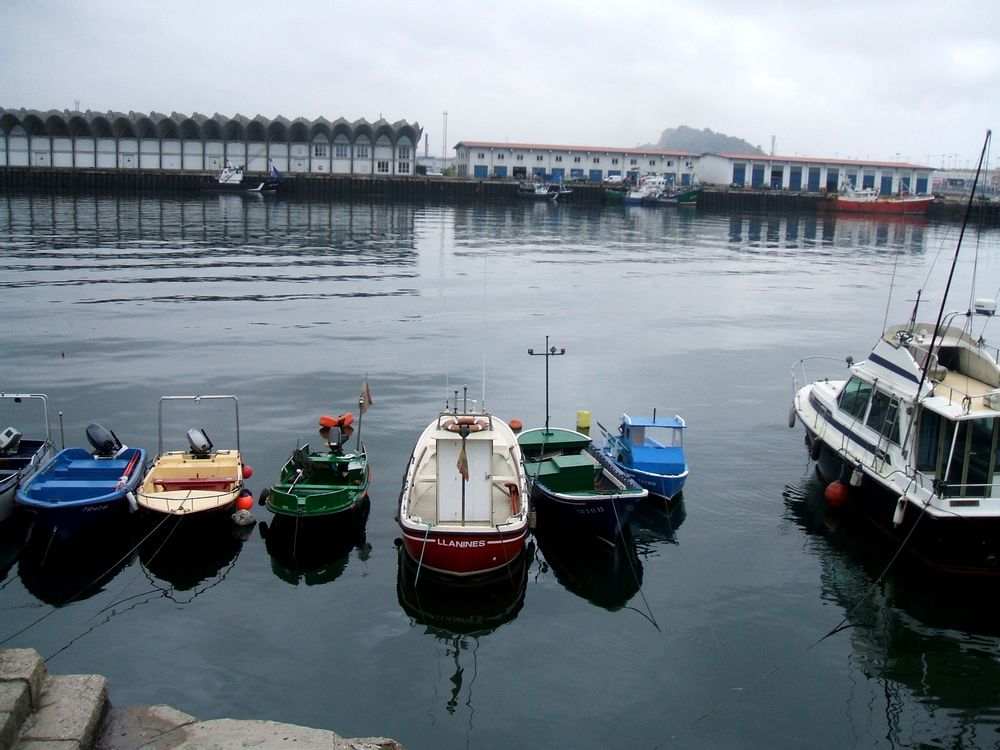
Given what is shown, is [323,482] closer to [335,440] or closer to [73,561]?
[335,440]

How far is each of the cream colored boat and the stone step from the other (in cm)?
627

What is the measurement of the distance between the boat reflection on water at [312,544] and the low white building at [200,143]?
362 feet

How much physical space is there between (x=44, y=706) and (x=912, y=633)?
12.0 metres

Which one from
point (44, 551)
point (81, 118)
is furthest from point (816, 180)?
point (44, 551)

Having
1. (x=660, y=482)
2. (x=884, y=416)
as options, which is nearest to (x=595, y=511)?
(x=660, y=482)

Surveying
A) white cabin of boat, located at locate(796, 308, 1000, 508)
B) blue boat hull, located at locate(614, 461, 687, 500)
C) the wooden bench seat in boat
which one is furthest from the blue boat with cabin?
the wooden bench seat in boat

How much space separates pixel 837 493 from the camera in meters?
17.3

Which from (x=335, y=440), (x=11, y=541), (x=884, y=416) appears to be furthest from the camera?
(x=884, y=416)

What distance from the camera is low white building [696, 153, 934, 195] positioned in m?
134

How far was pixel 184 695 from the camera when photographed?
11.1 meters

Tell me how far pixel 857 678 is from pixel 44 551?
13.2 metres

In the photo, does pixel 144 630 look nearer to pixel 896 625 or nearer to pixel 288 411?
pixel 288 411

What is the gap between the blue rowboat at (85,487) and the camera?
47.7 ft

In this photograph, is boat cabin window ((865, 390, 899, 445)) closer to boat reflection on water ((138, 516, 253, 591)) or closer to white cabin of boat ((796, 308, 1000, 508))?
white cabin of boat ((796, 308, 1000, 508))
